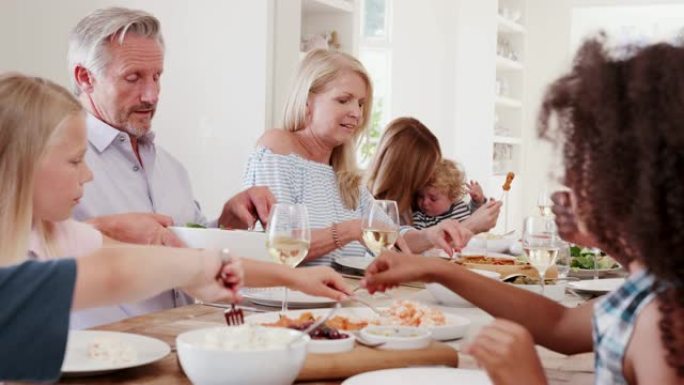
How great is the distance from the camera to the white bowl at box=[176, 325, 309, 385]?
45.7 inches

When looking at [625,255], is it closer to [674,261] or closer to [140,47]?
[674,261]

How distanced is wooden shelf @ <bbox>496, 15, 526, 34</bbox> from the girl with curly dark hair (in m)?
7.21

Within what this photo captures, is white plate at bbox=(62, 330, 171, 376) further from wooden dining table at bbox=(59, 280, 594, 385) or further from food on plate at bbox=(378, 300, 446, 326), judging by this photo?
food on plate at bbox=(378, 300, 446, 326)

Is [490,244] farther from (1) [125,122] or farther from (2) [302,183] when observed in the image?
(1) [125,122]

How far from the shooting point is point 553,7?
9.23 meters

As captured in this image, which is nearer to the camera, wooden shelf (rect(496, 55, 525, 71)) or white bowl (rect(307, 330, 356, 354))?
white bowl (rect(307, 330, 356, 354))

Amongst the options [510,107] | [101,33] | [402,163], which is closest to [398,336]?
[101,33]

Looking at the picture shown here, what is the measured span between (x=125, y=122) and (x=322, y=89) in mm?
952

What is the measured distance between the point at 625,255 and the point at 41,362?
0.66 m

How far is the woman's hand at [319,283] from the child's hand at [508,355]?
0.45 metres

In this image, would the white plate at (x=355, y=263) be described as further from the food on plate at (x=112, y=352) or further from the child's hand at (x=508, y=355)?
the child's hand at (x=508, y=355)

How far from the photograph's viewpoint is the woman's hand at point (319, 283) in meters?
1.48

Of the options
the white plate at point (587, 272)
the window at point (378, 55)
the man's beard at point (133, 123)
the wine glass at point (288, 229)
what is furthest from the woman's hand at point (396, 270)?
the window at point (378, 55)

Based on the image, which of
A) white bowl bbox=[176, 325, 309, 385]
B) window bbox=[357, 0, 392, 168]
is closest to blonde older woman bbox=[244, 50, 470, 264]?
white bowl bbox=[176, 325, 309, 385]
